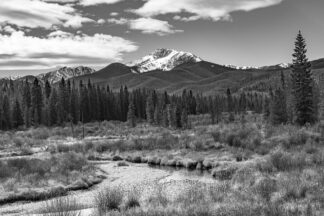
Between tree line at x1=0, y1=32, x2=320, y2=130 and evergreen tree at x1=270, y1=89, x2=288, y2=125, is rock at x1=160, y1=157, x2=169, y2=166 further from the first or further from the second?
evergreen tree at x1=270, y1=89, x2=288, y2=125

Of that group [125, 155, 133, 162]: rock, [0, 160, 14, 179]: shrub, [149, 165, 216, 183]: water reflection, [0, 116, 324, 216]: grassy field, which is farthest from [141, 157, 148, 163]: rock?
[0, 160, 14, 179]: shrub

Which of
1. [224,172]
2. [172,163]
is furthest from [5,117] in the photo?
[224,172]

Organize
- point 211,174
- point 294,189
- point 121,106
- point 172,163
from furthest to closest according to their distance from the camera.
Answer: point 121,106
point 172,163
point 211,174
point 294,189

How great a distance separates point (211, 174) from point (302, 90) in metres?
33.2

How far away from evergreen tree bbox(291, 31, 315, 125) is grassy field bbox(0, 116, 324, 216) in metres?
16.8

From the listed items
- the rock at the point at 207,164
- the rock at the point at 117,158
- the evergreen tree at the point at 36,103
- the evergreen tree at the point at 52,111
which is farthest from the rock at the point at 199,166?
the evergreen tree at the point at 36,103

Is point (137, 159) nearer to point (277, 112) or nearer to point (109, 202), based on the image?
point (109, 202)

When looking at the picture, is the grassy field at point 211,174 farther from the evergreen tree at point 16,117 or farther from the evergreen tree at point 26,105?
the evergreen tree at point 16,117

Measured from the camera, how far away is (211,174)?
23.1 metres

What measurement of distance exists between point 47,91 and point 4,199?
3958 inches

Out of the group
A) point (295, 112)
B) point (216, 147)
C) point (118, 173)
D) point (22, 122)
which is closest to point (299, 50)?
point (295, 112)

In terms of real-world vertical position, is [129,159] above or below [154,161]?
below

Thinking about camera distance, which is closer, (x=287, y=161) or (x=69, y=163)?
(x=287, y=161)

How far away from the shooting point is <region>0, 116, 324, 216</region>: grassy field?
10320 mm
